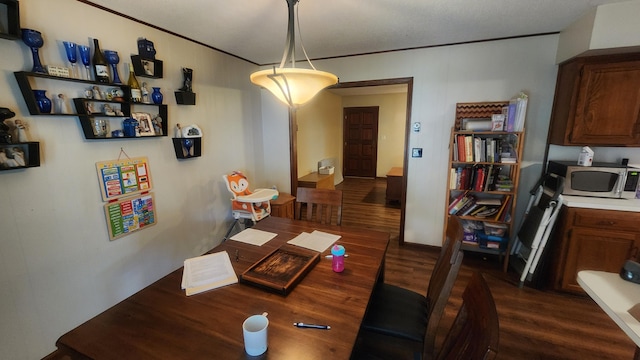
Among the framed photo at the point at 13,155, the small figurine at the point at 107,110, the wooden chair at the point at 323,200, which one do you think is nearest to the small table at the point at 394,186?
the wooden chair at the point at 323,200

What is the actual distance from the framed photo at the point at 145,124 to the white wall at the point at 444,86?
6.66 ft

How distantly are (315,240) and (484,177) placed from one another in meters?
1.94

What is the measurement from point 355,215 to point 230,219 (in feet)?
6.79

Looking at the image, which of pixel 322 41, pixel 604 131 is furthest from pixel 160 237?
pixel 604 131

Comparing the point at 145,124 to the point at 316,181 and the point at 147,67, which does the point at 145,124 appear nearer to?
the point at 147,67

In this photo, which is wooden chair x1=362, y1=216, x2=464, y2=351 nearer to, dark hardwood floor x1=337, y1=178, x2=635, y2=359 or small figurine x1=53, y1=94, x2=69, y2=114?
dark hardwood floor x1=337, y1=178, x2=635, y2=359

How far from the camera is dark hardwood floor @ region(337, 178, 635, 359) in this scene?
173 cm

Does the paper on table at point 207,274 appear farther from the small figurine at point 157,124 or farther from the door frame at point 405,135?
the door frame at point 405,135

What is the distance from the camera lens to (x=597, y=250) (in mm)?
2100

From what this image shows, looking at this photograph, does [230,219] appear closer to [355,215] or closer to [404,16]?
[355,215]

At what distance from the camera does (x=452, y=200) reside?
2.91 m

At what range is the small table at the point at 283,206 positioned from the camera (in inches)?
126

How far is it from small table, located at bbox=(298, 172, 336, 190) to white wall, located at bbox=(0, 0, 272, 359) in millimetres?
1952

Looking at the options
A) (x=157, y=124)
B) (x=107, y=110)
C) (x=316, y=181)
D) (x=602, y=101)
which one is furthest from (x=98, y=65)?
(x=602, y=101)
